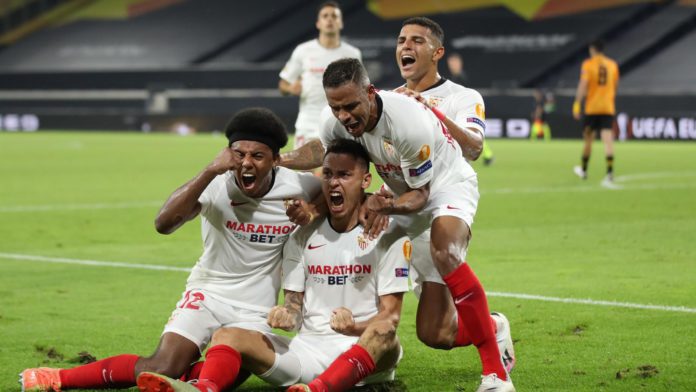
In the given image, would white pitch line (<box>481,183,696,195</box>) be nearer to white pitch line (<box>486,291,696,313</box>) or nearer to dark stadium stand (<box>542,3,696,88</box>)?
white pitch line (<box>486,291,696,313</box>)

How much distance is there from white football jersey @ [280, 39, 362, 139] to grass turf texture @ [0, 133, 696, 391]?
2308mm

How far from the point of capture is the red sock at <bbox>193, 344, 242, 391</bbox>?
4961 millimetres

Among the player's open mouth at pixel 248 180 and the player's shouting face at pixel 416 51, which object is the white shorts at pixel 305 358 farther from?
the player's shouting face at pixel 416 51

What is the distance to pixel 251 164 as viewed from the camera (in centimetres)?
532

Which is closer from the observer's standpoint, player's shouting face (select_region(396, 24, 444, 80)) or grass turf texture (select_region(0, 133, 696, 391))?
grass turf texture (select_region(0, 133, 696, 391))

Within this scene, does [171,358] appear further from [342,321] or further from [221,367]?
[342,321]

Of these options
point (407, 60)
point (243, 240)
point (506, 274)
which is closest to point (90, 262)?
point (506, 274)

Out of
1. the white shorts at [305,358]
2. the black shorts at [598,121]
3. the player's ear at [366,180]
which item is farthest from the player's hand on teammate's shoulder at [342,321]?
the black shorts at [598,121]

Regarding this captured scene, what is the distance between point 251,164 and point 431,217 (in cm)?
98

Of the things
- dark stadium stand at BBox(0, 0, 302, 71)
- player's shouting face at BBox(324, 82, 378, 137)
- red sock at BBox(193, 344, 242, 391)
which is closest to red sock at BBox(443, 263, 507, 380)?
player's shouting face at BBox(324, 82, 378, 137)

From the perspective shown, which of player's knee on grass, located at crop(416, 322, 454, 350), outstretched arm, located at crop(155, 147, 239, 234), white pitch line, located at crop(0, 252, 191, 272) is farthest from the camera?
white pitch line, located at crop(0, 252, 191, 272)

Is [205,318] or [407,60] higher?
[407,60]

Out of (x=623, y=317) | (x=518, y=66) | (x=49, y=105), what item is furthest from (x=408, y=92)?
(x=49, y=105)

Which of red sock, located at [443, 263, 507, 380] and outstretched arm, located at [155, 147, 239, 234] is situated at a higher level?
outstretched arm, located at [155, 147, 239, 234]
